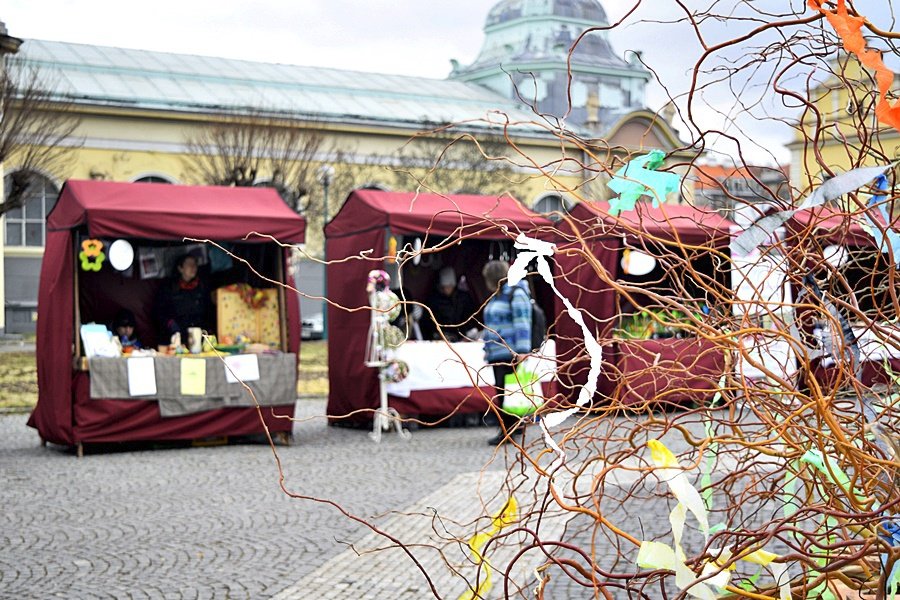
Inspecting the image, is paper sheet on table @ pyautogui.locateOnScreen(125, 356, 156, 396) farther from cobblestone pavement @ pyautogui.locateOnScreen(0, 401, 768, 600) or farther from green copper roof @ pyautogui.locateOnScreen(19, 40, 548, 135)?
green copper roof @ pyautogui.locateOnScreen(19, 40, 548, 135)

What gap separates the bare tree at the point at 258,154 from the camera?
29.2 meters

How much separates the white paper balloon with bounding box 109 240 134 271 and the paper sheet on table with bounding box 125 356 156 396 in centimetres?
99

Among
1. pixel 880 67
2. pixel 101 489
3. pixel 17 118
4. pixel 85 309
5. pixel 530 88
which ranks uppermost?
pixel 530 88

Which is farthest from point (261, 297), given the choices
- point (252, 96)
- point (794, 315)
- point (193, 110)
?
point (252, 96)

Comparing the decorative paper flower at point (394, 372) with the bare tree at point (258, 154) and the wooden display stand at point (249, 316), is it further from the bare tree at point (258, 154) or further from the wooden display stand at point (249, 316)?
the bare tree at point (258, 154)

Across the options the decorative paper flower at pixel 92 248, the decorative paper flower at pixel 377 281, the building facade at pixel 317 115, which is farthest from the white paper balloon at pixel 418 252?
the building facade at pixel 317 115

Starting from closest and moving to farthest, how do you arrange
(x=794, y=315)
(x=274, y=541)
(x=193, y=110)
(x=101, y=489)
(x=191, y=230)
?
(x=794, y=315), (x=274, y=541), (x=101, y=489), (x=191, y=230), (x=193, y=110)

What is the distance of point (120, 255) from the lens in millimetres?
11023

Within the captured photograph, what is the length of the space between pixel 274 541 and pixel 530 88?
38.7 metres

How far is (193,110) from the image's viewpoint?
A: 3297 centimetres

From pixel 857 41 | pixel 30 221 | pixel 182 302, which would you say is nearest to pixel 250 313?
pixel 182 302

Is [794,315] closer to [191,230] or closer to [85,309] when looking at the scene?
[191,230]

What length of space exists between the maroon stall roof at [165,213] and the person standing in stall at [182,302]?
40.8 inches

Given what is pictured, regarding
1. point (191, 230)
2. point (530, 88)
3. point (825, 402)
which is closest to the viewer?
point (825, 402)
